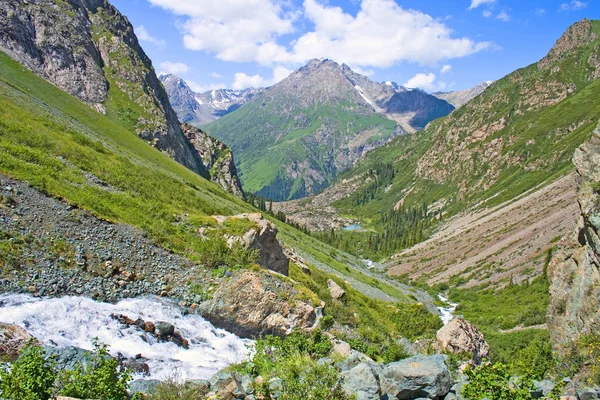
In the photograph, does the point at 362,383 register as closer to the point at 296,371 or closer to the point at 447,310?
the point at 296,371

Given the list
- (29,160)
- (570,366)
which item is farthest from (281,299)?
(29,160)

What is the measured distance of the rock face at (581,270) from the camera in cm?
3152

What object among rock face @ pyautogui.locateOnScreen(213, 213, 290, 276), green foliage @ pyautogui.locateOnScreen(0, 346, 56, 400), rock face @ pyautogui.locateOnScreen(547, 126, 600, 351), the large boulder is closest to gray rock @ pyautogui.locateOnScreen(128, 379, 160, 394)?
green foliage @ pyautogui.locateOnScreen(0, 346, 56, 400)

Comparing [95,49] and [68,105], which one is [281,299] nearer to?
[68,105]

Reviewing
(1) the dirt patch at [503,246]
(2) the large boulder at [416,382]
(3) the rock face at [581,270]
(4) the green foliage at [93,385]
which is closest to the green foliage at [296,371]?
(2) the large boulder at [416,382]

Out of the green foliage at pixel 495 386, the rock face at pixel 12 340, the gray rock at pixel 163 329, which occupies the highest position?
the green foliage at pixel 495 386

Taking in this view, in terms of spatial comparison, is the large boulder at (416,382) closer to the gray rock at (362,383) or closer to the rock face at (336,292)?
the gray rock at (362,383)

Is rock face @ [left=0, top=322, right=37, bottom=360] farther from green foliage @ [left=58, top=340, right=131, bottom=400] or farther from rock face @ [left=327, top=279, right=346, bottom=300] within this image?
rock face @ [left=327, top=279, right=346, bottom=300]

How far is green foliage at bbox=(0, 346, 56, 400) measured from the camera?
29.8 ft

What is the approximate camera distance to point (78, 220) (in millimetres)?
23250

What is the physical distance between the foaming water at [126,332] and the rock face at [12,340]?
0.98 m

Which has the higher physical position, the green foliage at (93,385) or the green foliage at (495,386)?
the green foliage at (495,386)

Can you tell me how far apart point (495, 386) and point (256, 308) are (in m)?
13.6

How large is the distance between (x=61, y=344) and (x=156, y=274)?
304 inches
